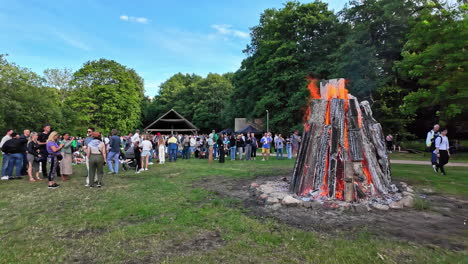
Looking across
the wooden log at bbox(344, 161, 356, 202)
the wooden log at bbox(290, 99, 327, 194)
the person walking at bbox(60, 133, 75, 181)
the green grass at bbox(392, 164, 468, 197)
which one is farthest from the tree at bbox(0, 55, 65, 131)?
the green grass at bbox(392, 164, 468, 197)

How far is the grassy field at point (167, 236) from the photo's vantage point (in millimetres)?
3779

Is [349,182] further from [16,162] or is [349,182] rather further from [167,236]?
[16,162]

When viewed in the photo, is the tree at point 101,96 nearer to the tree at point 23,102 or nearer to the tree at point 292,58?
the tree at point 23,102

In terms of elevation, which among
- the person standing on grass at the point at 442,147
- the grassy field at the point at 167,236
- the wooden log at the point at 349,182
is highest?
the person standing on grass at the point at 442,147

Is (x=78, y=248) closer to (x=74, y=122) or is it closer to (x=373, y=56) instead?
(x=373, y=56)

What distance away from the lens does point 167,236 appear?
4570 mm

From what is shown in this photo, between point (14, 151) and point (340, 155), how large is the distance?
12578 millimetres

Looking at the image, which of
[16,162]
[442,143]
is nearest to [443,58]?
[442,143]

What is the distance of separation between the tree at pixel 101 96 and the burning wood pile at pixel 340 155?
1539 inches

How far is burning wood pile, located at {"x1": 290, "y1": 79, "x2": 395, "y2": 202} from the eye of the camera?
6.71m

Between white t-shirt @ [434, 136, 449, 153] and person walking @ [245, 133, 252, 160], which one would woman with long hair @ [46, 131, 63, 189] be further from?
white t-shirt @ [434, 136, 449, 153]

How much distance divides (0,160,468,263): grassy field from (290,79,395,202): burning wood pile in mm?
2128

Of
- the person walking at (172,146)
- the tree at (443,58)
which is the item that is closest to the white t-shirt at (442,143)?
the tree at (443,58)

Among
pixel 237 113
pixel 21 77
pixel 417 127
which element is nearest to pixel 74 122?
pixel 21 77
